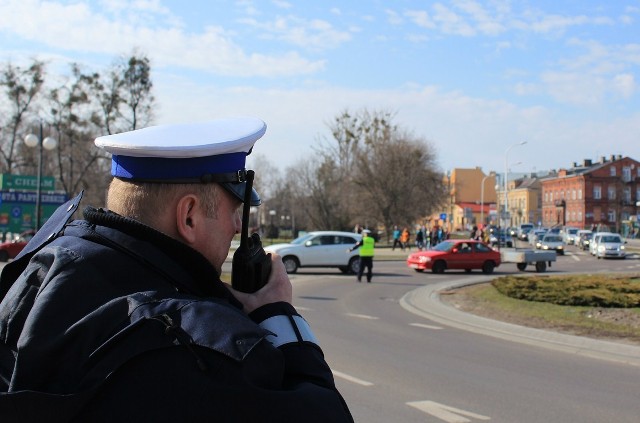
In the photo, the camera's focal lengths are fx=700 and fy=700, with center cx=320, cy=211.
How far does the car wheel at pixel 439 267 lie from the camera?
2860 centimetres

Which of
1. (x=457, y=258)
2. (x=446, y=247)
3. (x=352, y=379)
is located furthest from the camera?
(x=446, y=247)

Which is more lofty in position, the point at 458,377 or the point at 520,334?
the point at 458,377

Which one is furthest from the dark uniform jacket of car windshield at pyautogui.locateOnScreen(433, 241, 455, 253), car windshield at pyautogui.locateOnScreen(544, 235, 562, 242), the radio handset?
car windshield at pyautogui.locateOnScreen(544, 235, 562, 242)

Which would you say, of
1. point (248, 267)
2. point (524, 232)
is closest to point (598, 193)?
point (524, 232)

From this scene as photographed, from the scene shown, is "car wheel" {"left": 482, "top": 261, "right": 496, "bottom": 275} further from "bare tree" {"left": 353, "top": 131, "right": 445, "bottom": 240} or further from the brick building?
the brick building

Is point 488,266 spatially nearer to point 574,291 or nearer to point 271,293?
point 574,291

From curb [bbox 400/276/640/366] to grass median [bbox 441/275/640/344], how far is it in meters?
0.48

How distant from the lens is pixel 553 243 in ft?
168

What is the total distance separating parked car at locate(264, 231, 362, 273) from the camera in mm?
27484

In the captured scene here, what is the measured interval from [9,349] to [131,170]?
1.43 ft

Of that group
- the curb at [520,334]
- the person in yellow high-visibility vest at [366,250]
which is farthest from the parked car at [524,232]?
the curb at [520,334]

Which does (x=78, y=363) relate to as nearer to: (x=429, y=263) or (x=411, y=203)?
(x=429, y=263)

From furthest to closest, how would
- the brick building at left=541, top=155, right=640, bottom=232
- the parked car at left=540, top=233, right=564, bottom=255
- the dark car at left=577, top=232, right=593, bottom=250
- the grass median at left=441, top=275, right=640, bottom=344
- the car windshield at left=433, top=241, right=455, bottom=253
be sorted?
the brick building at left=541, top=155, right=640, bottom=232, the dark car at left=577, top=232, right=593, bottom=250, the parked car at left=540, top=233, right=564, bottom=255, the car windshield at left=433, top=241, right=455, bottom=253, the grass median at left=441, top=275, right=640, bottom=344

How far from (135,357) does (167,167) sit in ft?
1.45
